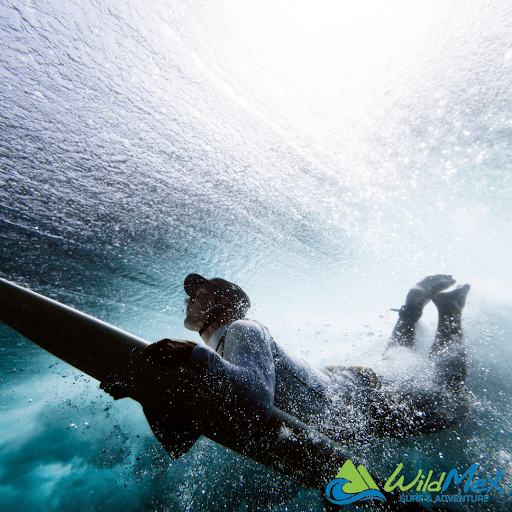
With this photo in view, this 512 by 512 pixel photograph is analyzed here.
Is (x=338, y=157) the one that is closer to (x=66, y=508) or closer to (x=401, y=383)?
(x=401, y=383)

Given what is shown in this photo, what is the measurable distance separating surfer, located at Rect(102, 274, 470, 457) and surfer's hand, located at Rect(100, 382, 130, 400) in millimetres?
315

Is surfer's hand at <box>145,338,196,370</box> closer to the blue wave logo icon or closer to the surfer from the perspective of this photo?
→ the surfer

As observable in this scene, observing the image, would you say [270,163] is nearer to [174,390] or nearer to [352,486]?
[174,390]

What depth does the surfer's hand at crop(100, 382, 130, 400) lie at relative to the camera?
142 cm

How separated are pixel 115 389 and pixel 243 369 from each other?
97 centimetres

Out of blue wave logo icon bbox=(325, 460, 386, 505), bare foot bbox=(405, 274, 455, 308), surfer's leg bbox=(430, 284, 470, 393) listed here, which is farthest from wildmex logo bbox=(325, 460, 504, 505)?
bare foot bbox=(405, 274, 455, 308)

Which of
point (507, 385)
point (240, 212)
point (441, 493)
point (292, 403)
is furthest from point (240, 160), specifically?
point (507, 385)

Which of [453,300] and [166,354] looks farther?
[453,300]

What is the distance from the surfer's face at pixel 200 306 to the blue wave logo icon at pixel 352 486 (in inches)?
66.7

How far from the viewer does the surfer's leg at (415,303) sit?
3434mm

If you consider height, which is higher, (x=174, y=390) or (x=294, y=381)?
(x=294, y=381)

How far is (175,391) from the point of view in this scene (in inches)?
57.8

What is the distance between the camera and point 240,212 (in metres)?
3.55

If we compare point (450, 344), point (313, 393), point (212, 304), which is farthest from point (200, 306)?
point (450, 344)
